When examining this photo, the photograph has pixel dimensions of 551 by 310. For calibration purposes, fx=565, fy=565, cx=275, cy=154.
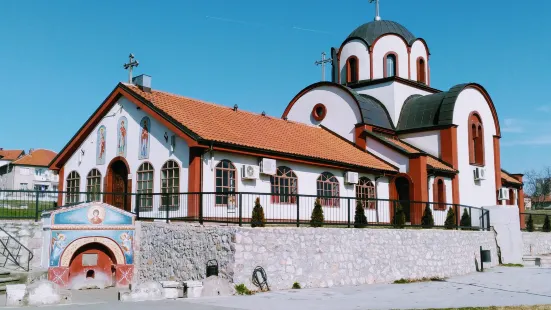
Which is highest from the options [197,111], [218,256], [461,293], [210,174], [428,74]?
[428,74]

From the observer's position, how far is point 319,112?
1067 inches

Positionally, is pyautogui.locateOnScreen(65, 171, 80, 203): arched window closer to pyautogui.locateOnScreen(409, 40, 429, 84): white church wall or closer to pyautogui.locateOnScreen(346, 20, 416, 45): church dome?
pyautogui.locateOnScreen(346, 20, 416, 45): church dome

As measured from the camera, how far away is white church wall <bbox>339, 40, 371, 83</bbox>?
29.0 meters

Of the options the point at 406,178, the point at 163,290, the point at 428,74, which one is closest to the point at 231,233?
the point at 163,290

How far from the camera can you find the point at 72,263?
14.5m

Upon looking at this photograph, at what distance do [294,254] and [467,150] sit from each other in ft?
50.5

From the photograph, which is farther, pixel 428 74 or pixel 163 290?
pixel 428 74

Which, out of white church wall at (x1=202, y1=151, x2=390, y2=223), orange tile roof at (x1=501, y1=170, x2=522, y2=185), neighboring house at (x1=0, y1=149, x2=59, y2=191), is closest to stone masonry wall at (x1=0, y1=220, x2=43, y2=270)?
white church wall at (x1=202, y1=151, x2=390, y2=223)

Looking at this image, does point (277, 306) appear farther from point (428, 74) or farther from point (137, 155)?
point (428, 74)

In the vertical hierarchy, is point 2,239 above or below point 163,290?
above

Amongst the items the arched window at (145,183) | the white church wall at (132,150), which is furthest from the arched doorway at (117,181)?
the arched window at (145,183)

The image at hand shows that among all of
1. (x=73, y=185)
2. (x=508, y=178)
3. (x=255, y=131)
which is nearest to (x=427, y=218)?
(x=255, y=131)

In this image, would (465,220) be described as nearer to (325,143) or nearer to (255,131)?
(325,143)

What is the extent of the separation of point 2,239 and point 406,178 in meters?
15.3
